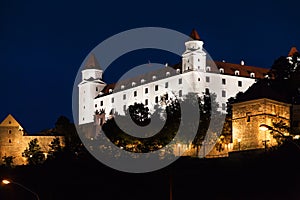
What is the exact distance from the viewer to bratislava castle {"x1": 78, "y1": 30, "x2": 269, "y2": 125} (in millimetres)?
112875

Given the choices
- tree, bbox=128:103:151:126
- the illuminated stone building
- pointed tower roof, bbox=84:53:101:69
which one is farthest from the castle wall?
pointed tower roof, bbox=84:53:101:69

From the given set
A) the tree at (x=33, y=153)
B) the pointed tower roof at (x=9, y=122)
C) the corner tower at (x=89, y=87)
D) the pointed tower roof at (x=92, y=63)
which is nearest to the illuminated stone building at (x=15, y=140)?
the pointed tower roof at (x=9, y=122)

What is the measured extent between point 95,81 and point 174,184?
81633mm

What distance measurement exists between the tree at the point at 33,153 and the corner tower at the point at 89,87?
83.3ft

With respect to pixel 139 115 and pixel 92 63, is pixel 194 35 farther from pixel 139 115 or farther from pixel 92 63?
pixel 92 63

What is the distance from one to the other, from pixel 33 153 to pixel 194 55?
28263 millimetres

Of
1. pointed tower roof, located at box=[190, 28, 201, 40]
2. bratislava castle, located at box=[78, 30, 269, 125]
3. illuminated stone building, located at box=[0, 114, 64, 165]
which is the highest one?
pointed tower roof, located at box=[190, 28, 201, 40]

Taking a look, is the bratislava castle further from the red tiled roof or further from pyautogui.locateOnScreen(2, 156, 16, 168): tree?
pyautogui.locateOnScreen(2, 156, 16, 168): tree

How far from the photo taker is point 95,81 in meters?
140

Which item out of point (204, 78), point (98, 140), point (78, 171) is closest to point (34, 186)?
point (78, 171)

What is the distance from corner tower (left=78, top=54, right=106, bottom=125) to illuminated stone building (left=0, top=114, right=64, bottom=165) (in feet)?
72.3

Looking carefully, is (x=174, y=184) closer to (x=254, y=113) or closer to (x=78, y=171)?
(x=254, y=113)

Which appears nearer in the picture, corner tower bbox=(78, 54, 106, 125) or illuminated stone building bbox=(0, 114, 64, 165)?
illuminated stone building bbox=(0, 114, 64, 165)

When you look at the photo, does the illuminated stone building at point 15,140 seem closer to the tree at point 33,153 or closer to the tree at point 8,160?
the tree at point 8,160
